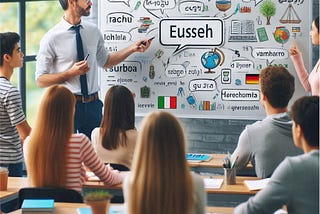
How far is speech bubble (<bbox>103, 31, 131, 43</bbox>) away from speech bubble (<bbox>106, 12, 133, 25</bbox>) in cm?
9

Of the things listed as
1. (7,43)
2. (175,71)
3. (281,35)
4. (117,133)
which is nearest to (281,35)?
(281,35)

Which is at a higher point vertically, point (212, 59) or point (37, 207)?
point (212, 59)

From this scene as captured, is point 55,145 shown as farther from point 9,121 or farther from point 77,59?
point 77,59

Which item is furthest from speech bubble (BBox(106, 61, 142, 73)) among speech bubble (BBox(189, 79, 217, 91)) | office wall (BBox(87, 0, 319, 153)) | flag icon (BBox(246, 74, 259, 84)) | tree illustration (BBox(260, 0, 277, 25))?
tree illustration (BBox(260, 0, 277, 25))

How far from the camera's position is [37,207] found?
3061 mm

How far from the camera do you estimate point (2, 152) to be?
4.48 metres

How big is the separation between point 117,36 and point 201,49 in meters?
0.75

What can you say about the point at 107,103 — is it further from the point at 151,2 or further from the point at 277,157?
the point at 151,2

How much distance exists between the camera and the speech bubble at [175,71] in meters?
5.51

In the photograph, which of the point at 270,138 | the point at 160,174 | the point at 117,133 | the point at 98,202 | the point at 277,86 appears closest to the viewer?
the point at 160,174

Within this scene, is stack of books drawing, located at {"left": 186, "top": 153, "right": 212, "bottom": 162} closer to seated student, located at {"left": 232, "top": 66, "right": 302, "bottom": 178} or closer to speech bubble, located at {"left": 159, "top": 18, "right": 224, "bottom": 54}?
seated student, located at {"left": 232, "top": 66, "right": 302, "bottom": 178}

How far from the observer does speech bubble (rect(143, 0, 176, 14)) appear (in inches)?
215

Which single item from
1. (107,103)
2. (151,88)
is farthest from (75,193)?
(151,88)

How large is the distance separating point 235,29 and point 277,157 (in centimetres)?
173
